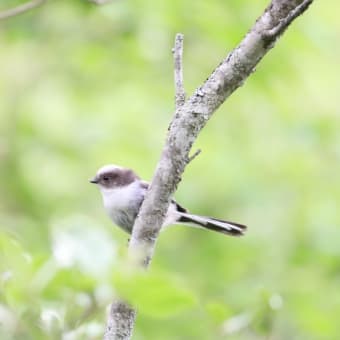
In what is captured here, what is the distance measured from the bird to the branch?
0.97 m

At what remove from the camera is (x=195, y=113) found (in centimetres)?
164

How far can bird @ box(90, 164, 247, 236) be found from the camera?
2.80 metres

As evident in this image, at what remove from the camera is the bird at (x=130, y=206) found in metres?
2.80

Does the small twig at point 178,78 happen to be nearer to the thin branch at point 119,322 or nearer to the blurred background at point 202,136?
the thin branch at point 119,322

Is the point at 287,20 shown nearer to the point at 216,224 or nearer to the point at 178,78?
the point at 178,78

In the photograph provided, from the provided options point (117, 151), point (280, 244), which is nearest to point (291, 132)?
point (280, 244)

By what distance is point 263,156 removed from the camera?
5.65 metres

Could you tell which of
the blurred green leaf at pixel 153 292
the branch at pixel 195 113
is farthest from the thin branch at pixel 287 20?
the blurred green leaf at pixel 153 292

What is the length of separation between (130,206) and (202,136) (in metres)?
2.88

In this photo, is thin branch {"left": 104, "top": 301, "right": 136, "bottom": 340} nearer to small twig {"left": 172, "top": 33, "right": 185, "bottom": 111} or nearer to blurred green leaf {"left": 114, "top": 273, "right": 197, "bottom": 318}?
small twig {"left": 172, "top": 33, "right": 185, "bottom": 111}

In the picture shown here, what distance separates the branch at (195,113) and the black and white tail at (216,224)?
1.15m

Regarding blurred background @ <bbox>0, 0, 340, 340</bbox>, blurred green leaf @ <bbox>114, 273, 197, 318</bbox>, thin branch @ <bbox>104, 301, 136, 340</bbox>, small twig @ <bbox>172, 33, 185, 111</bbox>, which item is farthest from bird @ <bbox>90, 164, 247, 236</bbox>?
blurred green leaf @ <bbox>114, 273, 197, 318</bbox>

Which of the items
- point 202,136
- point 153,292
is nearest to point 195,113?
point 153,292

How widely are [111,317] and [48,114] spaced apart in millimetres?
4367
